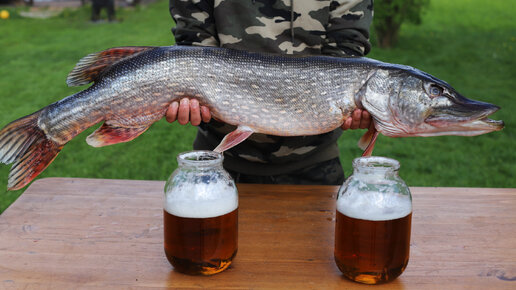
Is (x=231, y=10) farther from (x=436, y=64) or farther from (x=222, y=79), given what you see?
(x=436, y=64)

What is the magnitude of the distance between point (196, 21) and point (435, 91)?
100 cm

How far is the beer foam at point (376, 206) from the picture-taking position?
1210mm

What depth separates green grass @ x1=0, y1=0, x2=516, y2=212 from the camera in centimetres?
457

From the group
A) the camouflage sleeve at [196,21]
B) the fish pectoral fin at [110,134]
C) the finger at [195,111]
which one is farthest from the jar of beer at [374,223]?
the camouflage sleeve at [196,21]

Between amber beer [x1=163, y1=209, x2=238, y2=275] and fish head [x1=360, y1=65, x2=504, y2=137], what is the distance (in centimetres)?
74

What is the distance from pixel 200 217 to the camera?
48.4 inches

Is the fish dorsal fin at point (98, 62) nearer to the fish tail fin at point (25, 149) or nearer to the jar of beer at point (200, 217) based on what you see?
the fish tail fin at point (25, 149)

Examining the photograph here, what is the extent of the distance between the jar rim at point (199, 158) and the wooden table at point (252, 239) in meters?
0.29

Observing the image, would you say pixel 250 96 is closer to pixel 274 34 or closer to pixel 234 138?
pixel 234 138

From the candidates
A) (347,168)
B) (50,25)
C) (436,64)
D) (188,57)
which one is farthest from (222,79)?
(50,25)

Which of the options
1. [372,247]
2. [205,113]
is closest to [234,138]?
[205,113]

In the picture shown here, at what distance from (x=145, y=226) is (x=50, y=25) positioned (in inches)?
394

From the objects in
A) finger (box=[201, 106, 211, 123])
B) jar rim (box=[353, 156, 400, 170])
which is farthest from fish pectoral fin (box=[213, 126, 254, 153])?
jar rim (box=[353, 156, 400, 170])

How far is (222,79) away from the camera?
1.78 meters
